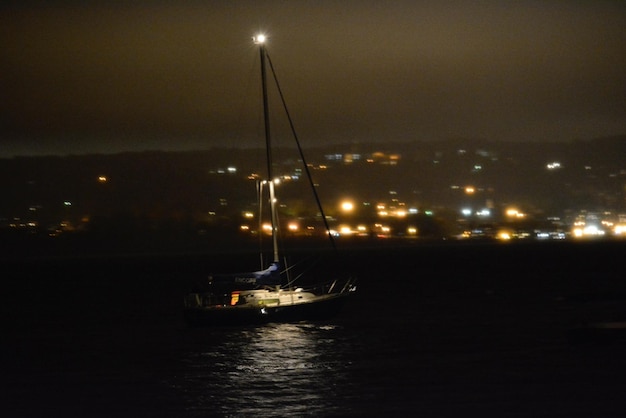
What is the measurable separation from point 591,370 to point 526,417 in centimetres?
947

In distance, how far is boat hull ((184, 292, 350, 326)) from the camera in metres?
49.4

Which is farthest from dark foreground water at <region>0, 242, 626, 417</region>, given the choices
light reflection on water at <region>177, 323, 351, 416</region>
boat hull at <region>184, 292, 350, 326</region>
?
boat hull at <region>184, 292, 350, 326</region>

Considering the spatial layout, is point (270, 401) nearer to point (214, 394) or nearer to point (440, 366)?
point (214, 394)

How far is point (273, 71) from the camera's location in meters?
53.2

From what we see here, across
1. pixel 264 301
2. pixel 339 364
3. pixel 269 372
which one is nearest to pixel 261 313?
A: pixel 264 301

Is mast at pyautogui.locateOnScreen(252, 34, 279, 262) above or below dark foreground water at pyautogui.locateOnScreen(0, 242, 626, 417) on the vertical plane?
above

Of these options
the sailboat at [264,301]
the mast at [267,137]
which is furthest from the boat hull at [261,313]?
the mast at [267,137]

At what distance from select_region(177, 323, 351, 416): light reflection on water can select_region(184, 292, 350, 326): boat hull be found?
0.85 meters

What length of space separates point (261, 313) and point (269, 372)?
12.7 metres

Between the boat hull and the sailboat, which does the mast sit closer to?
the sailboat

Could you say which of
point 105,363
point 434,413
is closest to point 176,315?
point 105,363

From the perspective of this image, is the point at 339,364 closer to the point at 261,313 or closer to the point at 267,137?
the point at 261,313

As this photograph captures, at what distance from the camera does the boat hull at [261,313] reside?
49.4 meters

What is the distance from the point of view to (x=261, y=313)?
49594 mm
